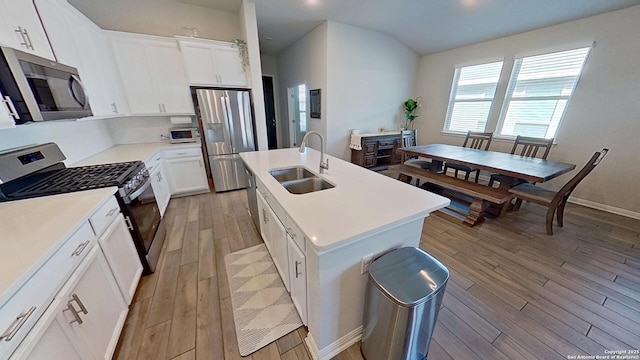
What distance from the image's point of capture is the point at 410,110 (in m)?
5.37

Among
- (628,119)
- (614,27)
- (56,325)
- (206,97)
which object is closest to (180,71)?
(206,97)

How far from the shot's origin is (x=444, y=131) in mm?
5020

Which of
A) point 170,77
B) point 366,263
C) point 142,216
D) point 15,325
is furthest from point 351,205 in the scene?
point 170,77

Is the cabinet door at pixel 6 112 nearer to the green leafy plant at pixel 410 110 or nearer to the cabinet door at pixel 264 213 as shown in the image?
the cabinet door at pixel 264 213

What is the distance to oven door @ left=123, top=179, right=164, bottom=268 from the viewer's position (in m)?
1.70

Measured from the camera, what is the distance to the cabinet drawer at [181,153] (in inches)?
127

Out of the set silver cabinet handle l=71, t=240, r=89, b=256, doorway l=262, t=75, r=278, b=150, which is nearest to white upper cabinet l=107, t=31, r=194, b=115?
silver cabinet handle l=71, t=240, r=89, b=256

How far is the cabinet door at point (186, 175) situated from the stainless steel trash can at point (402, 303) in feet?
11.0

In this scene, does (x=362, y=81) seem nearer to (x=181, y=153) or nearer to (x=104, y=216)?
(x=181, y=153)

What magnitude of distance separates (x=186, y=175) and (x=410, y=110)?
515 cm

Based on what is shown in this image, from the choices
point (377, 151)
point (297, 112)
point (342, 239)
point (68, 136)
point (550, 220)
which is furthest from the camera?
point (297, 112)

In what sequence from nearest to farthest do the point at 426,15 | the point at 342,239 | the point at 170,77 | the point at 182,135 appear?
the point at 342,239
the point at 170,77
the point at 182,135
the point at 426,15

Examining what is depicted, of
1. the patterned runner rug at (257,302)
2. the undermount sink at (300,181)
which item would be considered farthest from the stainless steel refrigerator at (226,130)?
the patterned runner rug at (257,302)

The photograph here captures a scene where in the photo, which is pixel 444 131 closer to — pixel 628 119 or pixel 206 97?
pixel 628 119
